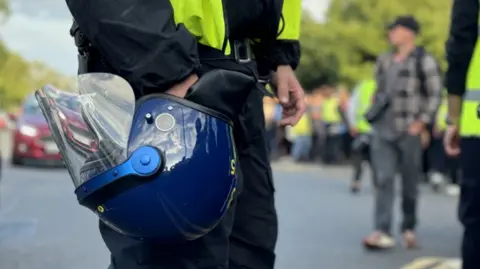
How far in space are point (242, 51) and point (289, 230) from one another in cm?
581

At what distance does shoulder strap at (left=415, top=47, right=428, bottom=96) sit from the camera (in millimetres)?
7691

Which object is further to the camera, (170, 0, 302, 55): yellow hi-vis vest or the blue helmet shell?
(170, 0, 302, 55): yellow hi-vis vest

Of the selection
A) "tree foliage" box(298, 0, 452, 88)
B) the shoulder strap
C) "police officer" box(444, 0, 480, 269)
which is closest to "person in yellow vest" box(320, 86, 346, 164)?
the shoulder strap

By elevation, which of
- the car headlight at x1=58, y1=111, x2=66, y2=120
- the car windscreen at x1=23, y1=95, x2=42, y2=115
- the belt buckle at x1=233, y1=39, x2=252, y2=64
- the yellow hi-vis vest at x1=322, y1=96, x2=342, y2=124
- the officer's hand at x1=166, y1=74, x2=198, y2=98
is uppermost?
the belt buckle at x1=233, y1=39, x2=252, y2=64

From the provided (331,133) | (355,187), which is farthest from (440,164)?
(331,133)

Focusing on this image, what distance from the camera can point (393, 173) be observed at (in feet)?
25.2

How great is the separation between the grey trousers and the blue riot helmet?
5.56 meters

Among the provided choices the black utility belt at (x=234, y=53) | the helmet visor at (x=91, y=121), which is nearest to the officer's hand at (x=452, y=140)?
the black utility belt at (x=234, y=53)

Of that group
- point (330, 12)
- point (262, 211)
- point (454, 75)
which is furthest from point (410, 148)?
point (330, 12)

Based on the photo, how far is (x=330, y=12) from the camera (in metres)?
51.6

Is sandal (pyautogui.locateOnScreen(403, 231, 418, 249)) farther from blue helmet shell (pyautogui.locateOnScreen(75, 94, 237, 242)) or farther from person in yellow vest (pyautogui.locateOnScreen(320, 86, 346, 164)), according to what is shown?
person in yellow vest (pyautogui.locateOnScreen(320, 86, 346, 164))

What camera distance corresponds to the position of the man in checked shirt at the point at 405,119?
7.61m

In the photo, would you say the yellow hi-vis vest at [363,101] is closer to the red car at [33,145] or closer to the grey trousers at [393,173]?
the grey trousers at [393,173]

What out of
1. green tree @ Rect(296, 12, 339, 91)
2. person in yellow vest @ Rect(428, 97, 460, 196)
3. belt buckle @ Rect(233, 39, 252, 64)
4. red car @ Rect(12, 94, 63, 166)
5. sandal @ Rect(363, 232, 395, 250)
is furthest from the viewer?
green tree @ Rect(296, 12, 339, 91)
